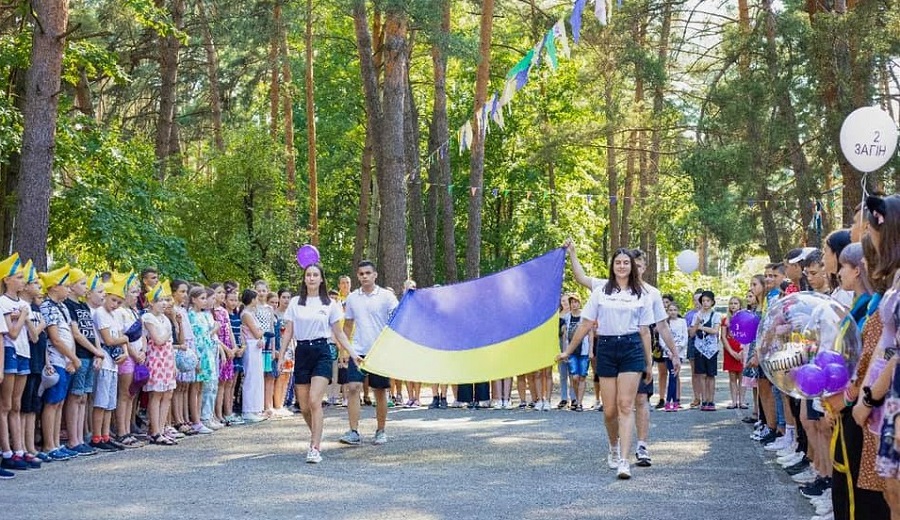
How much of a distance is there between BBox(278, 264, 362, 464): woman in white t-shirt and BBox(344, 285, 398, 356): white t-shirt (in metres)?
0.98

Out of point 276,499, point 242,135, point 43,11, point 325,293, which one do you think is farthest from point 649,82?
point 276,499

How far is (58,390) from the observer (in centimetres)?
1233

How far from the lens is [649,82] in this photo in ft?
94.8

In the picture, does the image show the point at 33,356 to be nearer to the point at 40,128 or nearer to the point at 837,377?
the point at 40,128

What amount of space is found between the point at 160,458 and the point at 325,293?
2.57 metres

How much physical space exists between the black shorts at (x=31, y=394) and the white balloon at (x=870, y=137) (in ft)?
32.7

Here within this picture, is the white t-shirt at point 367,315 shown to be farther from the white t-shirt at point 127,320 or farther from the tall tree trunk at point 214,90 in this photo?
the tall tree trunk at point 214,90

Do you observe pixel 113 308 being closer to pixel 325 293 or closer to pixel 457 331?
pixel 325 293

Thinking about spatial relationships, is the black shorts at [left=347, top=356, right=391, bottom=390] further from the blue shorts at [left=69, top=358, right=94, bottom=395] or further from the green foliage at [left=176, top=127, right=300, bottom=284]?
the green foliage at [left=176, top=127, right=300, bottom=284]

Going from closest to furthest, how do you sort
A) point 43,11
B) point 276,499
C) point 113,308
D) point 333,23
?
point 276,499 < point 113,308 < point 43,11 < point 333,23

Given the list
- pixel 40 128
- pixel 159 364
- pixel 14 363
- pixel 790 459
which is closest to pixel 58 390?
pixel 14 363

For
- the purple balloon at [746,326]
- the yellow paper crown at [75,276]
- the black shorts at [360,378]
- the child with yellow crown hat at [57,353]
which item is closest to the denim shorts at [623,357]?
the purple balloon at [746,326]

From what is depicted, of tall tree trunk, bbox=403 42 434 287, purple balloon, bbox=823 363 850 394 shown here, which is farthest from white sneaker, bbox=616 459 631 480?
tall tree trunk, bbox=403 42 434 287

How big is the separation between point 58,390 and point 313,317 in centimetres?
283
